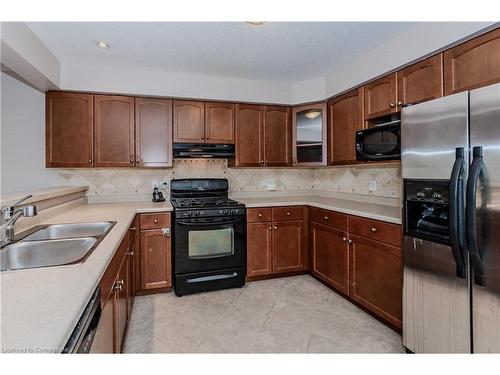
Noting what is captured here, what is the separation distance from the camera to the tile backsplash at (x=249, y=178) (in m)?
3.03

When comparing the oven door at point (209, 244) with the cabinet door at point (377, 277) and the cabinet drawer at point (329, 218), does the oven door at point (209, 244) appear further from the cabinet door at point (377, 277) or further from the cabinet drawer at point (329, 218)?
the cabinet door at point (377, 277)

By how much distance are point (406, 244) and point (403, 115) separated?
87 centimetres

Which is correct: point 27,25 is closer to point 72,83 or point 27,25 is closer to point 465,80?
point 72,83

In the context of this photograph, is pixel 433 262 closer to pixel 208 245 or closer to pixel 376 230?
pixel 376 230

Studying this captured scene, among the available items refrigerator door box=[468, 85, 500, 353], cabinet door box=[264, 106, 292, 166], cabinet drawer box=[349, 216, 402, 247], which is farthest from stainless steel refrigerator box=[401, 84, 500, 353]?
cabinet door box=[264, 106, 292, 166]

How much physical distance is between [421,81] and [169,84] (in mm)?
2397

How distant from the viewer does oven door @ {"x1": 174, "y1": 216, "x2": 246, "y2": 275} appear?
2.87m

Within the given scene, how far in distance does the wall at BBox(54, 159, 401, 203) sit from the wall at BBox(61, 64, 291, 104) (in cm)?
83

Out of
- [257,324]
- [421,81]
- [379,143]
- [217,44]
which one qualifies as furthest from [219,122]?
[257,324]

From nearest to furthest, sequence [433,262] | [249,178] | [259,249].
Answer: [433,262]
[259,249]
[249,178]

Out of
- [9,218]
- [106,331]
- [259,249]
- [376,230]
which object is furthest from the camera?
[259,249]

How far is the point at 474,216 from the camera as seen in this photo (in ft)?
4.78

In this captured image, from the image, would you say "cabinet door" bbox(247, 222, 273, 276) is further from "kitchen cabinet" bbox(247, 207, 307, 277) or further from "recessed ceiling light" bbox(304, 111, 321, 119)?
"recessed ceiling light" bbox(304, 111, 321, 119)

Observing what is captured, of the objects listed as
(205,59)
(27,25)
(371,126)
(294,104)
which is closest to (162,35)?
(205,59)
